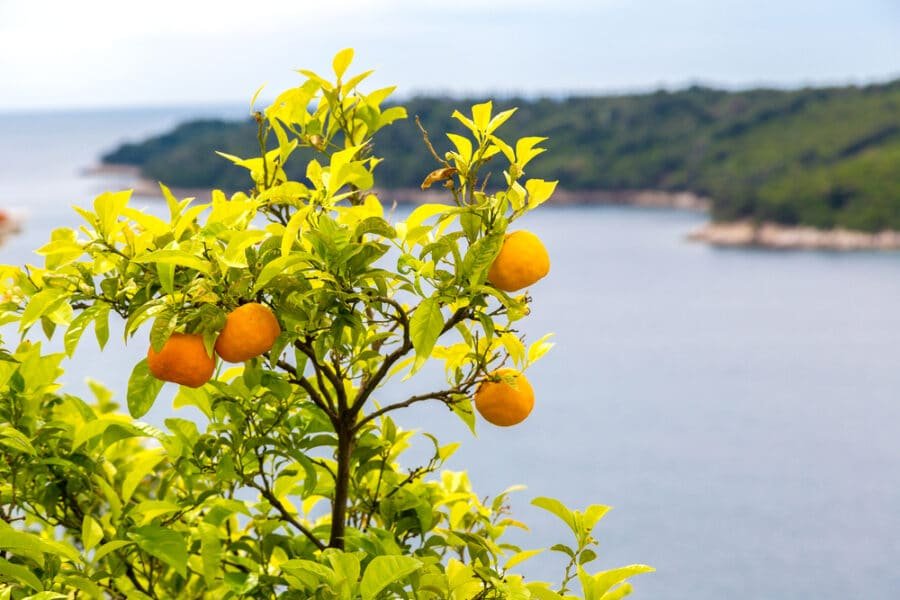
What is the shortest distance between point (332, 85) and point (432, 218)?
0.20 m

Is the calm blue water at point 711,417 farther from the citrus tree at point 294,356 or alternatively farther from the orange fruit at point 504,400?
the orange fruit at point 504,400

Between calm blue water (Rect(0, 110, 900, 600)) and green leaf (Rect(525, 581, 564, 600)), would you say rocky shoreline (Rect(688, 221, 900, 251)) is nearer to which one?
calm blue water (Rect(0, 110, 900, 600))

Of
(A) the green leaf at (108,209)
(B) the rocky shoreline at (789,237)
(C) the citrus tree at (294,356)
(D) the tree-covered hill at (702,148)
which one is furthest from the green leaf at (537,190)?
(B) the rocky shoreline at (789,237)

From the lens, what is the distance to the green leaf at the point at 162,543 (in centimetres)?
90

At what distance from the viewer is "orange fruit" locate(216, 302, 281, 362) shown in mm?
751

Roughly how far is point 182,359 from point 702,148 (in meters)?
27.6

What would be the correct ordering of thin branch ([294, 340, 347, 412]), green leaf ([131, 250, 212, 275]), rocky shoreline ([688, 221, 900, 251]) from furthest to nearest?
rocky shoreline ([688, 221, 900, 251]) < thin branch ([294, 340, 347, 412]) < green leaf ([131, 250, 212, 275])

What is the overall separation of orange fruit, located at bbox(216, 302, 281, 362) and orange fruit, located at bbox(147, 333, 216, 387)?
15 millimetres

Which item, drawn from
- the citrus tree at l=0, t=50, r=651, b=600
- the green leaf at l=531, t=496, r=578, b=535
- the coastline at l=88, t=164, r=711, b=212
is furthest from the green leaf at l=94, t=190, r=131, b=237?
the coastline at l=88, t=164, r=711, b=212

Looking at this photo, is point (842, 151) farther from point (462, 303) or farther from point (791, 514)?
point (462, 303)

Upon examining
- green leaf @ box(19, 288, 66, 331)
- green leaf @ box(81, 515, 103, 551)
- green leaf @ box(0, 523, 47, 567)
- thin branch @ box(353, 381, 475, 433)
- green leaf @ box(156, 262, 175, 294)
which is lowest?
green leaf @ box(81, 515, 103, 551)

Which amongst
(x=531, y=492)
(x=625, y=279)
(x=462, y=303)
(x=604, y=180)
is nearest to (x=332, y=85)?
(x=462, y=303)

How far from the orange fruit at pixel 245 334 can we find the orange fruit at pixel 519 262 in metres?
0.19

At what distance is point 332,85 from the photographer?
1.01m
